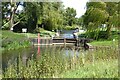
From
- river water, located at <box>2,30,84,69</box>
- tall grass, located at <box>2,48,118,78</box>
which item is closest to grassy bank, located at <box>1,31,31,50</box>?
river water, located at <box>2,30,84,69</box>

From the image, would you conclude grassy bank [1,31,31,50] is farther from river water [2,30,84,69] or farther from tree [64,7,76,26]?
tree [64,7,76,26]

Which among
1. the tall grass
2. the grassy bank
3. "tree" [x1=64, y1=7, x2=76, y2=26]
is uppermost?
"tree" [x1=64, y1=7, x2=76, y2=26]

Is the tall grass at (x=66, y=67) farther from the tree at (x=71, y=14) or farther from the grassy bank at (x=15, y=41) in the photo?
the grassy bank at (x=15, y=41)

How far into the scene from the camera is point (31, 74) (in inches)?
73.4

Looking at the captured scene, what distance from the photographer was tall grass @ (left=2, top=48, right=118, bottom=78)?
1.66m

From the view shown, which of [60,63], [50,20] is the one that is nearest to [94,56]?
[60,63]

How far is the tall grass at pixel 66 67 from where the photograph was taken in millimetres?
1659

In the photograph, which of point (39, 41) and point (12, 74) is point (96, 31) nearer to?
point (39, 41)

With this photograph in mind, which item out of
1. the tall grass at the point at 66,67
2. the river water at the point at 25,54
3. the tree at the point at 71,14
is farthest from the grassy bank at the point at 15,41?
the tall grass at the point at 66,67

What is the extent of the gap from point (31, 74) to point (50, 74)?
142mm

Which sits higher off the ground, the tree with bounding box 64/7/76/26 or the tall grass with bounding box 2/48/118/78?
the tree with bounding box 64/7/76/26

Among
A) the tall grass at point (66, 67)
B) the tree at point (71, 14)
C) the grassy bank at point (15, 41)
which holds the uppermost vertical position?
the tree at point (71, 14)

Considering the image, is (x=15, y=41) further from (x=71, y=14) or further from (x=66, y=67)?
(x=66, y=67)

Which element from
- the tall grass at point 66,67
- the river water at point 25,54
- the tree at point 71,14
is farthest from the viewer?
the river water at point 25,54
